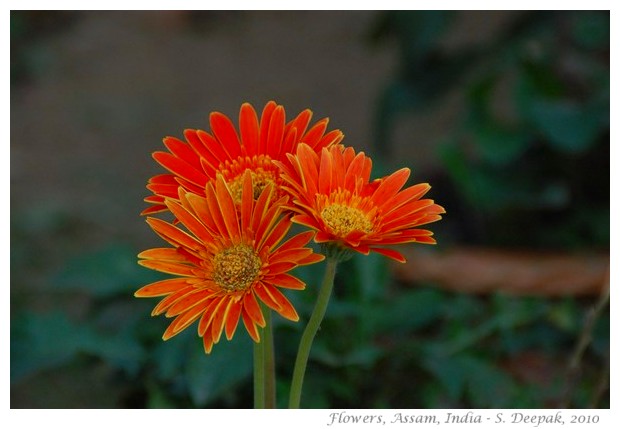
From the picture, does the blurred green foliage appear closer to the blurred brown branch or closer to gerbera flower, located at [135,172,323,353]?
the blurred brown branch

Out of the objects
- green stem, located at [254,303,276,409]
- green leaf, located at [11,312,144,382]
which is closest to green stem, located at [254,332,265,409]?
green stem, located at [254,303,276,409]

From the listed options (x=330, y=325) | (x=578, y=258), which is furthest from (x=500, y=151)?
(x=330, y=325)

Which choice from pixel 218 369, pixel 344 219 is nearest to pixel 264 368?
pixel 344 219

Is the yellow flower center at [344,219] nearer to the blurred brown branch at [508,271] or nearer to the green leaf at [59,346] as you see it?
the green leaf at [59,346]

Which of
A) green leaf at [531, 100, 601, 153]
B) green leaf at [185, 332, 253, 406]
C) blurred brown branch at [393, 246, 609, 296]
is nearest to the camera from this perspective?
green leaf at [185, 332, 253, 406]

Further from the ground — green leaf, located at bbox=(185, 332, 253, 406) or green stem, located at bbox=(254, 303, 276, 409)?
green leaf, located at bbox=(185, 332, 253, 406)

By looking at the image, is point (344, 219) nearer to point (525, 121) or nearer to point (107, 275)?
point (107, 275)

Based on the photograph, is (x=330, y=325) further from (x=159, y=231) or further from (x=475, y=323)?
(x=159, y=231)

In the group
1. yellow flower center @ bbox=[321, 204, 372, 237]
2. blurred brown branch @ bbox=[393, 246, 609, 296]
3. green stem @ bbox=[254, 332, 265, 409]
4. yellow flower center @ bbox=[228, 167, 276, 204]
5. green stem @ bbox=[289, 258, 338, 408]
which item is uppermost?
blurred brown branch @ bbox=[393, 246, 609, 296]
